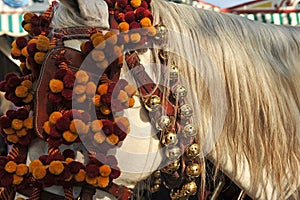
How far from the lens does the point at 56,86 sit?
121 cm

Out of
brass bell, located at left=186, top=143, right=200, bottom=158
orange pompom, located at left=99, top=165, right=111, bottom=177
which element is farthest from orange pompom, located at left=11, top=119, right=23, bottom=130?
brass bell, located at left=186, top=143, right=200, bottom=158

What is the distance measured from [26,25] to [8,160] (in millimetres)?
431

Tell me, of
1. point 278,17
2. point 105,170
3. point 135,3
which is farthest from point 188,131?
point 278,17

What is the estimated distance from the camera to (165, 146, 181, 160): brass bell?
1.34 m

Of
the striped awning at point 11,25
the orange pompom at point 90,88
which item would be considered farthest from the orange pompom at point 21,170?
the striped awning at point 11,25

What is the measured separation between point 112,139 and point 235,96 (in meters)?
0.42

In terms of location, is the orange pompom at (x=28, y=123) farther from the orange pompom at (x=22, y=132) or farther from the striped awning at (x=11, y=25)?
the striped awning at (x=11, y=25)

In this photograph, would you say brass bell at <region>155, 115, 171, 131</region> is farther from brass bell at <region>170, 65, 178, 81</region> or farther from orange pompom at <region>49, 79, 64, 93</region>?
orange pompom at <region>49, 79, 64, 93</region>

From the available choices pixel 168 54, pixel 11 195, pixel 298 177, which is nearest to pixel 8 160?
pixel 11 195

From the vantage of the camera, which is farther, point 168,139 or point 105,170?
point 168,139

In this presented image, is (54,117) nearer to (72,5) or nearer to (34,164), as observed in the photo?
(34,164)

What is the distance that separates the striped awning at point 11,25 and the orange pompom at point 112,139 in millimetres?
3943

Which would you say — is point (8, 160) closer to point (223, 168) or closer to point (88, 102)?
point (88, 102)

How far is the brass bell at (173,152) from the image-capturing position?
1345 millimetres
